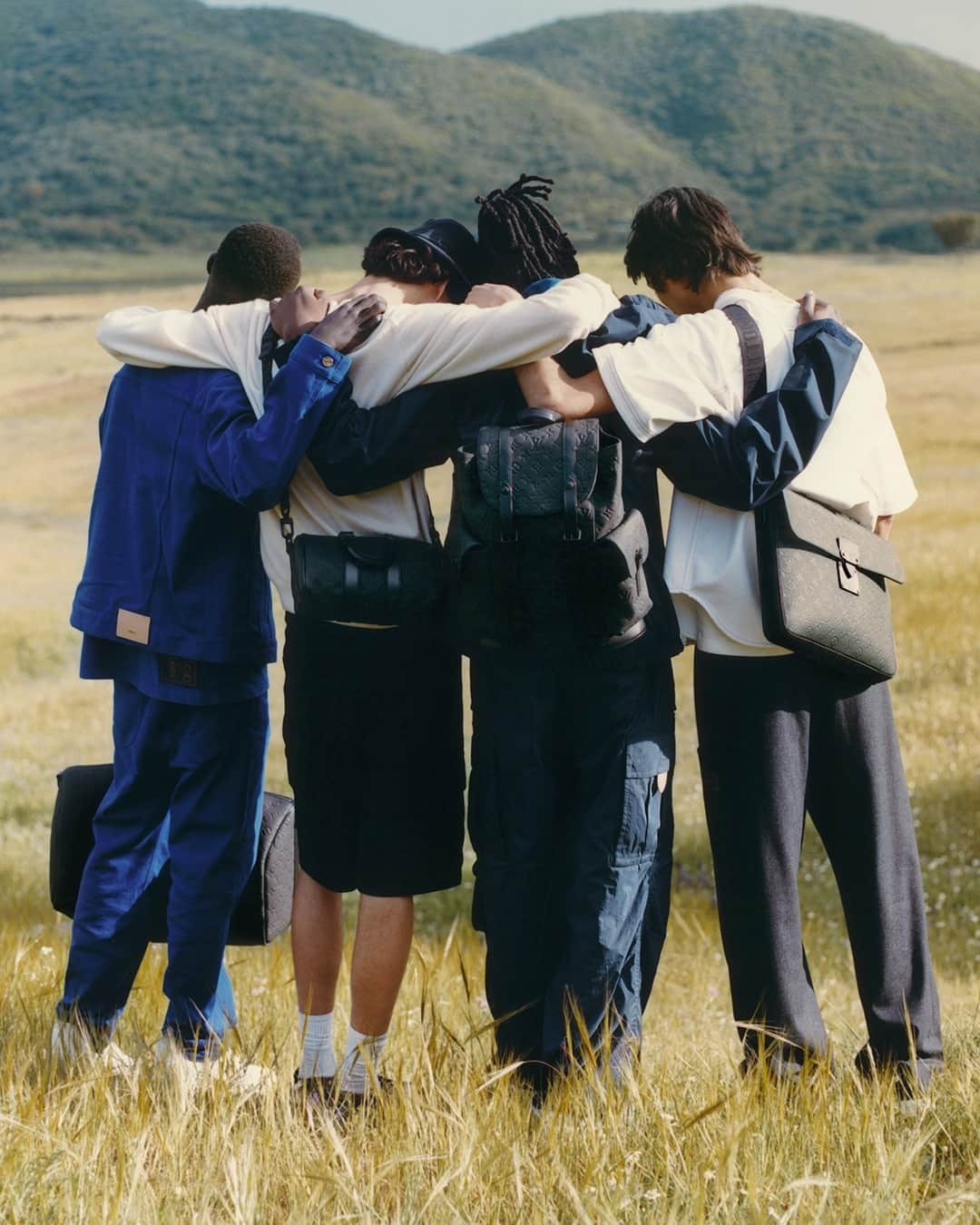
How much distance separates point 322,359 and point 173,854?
115 cm

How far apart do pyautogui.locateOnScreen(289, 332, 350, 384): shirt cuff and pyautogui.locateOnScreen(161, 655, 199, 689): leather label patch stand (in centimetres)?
71

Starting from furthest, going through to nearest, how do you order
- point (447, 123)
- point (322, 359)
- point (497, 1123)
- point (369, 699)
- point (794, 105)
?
Answer: point (794, 105), point (447, 123), point (369, 699), point (322, 359), point (497, 1123)

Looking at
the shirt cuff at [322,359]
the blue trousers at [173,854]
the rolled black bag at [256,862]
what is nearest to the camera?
the shirt cuff at [322,359]

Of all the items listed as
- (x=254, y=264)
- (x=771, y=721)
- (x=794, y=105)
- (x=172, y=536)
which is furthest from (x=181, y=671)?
(x=794, y=105)

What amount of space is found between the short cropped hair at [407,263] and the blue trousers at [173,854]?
37.2 inches

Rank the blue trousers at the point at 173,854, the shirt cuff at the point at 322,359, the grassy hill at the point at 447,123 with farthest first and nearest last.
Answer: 1. the grassy hill at the point at 447,123
2. the blue trousers at the point at 173,854
3. the shirt cuff at the point at 322,359

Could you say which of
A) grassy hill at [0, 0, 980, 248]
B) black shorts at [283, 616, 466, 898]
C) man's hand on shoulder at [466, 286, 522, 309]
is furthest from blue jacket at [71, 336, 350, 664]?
grassy hill at [0, 0, 980, 248]

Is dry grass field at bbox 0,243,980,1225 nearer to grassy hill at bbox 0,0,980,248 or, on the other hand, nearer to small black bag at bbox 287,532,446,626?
small black bag at bbox 287,532,446,626

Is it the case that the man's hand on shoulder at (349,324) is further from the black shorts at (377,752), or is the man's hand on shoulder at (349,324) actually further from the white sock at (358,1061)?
the white sock at (358,1061)

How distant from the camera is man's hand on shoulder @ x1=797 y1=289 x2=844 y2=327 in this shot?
2.77m

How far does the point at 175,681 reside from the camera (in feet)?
9.86

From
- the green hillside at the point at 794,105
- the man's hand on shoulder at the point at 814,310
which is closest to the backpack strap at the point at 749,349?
the man's hand on shoulder at the point at 814,310

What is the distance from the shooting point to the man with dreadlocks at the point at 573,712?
8.66ft

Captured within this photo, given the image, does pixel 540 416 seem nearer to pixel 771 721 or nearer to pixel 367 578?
pixel 367 578
